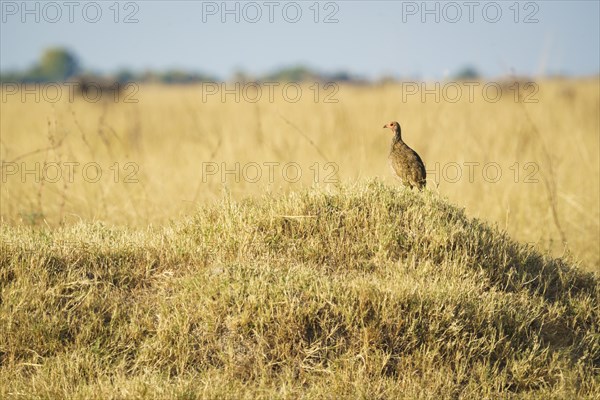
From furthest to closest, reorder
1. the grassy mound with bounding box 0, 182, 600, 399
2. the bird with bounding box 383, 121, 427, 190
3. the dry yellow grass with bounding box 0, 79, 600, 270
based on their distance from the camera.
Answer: the dry yellow grass with bounding box 0, 79, 600, 270
the bird with bounding box 383, 121, 427, 190
the grassy mound with bounding box 0, 182, 600, 399

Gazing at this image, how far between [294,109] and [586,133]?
5412 millimetres

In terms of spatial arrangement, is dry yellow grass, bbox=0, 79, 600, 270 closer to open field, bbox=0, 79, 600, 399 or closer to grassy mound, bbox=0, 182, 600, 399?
open field, bbox=0, 79, 600, 399

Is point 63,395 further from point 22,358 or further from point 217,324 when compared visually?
point 217,324

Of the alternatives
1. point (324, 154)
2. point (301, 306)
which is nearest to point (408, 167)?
point (301, 306)

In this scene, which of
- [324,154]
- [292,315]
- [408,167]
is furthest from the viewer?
[324,154]

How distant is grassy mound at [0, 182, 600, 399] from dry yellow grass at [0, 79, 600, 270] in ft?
2.74

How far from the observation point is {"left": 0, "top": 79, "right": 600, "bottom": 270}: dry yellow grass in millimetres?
7270

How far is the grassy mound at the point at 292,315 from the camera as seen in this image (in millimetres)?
3705

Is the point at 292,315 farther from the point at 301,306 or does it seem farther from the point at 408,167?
the point at 408,167

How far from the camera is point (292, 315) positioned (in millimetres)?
3852

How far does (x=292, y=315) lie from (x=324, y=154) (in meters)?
6.70

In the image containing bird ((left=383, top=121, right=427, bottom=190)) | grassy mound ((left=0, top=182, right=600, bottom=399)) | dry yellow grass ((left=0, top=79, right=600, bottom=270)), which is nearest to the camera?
grassy mound ((left=0, top=182, right=600, bottom=399))

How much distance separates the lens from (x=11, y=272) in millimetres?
4301

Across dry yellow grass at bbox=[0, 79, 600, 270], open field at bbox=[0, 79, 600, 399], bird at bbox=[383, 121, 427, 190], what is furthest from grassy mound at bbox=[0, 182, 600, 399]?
dry yellow grass at bbox=[0, 79, 600, 270]
